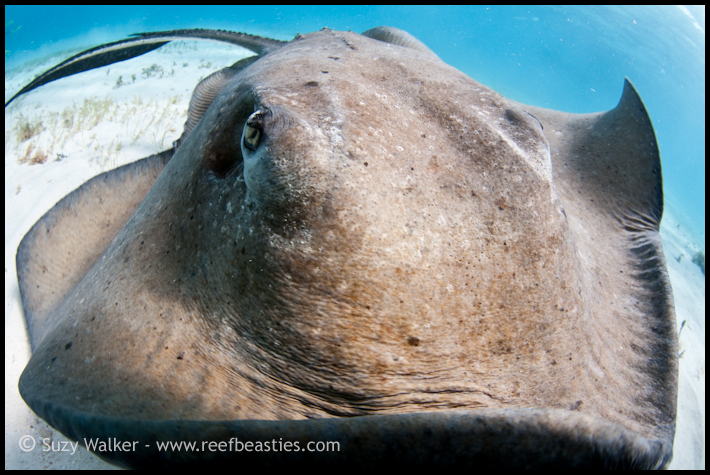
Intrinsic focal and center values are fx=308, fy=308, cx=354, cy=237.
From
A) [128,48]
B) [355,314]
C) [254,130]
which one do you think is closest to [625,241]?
[355,314]

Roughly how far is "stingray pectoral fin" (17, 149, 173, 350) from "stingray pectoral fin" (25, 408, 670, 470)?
2.13 m

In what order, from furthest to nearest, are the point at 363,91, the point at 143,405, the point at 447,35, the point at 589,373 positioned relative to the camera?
the point at 447,35 → the point at 363,91 → the point at 589,373 → the point at 143,405

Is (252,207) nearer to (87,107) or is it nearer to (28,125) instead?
(28,125)

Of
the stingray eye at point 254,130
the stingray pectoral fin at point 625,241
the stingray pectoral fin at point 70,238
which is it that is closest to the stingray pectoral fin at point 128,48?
the stingray pectoral fin at point 70,238

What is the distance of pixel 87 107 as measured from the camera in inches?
307

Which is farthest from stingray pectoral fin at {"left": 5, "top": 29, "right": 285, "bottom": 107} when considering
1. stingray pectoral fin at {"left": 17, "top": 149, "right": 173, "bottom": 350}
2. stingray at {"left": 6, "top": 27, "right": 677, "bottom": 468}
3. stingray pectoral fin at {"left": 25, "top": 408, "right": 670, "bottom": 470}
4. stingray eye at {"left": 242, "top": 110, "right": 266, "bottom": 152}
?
stingray pectoral fin at {"left": 25, "top": 408, "right": 670, "bottom": 470}

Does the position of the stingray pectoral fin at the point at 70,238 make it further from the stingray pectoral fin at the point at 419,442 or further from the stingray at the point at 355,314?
the stingray pectoral fin at the point at 419,442

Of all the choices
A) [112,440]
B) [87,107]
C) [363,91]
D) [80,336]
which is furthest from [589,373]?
[87,107]

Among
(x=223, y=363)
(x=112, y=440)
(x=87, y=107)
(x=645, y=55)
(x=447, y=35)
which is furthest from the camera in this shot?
(x=447, y=35)

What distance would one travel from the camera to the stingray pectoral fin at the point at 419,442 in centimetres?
84

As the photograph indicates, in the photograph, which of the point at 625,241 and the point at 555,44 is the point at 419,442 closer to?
the point at 625,241

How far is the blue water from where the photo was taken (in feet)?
131

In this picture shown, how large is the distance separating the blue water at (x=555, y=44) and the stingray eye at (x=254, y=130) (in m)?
31.8

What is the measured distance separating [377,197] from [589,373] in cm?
132
